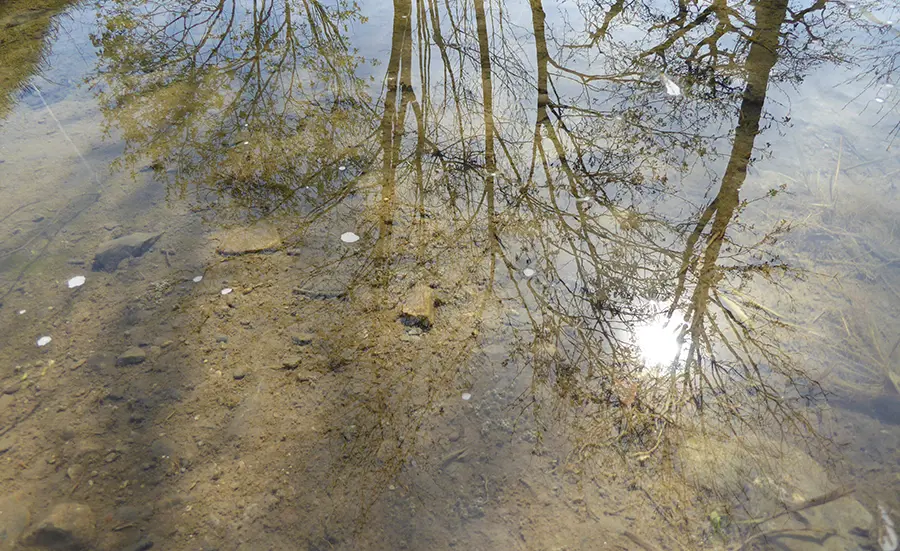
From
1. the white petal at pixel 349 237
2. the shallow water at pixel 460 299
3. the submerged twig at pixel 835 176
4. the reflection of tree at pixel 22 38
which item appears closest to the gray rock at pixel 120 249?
the shallow water at pixel 460 299

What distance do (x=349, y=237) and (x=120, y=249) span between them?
136cm

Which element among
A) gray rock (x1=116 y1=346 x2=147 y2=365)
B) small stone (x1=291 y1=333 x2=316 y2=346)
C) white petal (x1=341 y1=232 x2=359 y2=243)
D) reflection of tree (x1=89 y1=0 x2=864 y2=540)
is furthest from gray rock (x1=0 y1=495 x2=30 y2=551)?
white petal (x1=341 y1=232 x2=359 y2=243)

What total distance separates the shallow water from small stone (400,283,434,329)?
14 mm

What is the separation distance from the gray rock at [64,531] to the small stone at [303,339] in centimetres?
101

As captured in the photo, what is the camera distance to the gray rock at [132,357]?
239 centimetres

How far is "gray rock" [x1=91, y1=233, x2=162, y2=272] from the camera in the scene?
9.51 feet

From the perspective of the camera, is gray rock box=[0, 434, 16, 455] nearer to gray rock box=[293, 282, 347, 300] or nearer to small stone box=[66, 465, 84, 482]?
small stone box=[66, 465, 84, 482]

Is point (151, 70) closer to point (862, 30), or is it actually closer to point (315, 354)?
point (315, 354)

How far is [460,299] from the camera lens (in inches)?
105

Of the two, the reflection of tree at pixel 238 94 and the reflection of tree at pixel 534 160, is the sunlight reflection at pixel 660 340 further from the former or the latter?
the reflection of tree at pixel 238 94

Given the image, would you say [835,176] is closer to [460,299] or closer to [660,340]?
[660,340]

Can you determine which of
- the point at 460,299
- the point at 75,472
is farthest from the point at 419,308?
the point at 75,472

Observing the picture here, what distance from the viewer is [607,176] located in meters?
3.55

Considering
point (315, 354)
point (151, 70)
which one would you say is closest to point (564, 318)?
point (315, 354)
